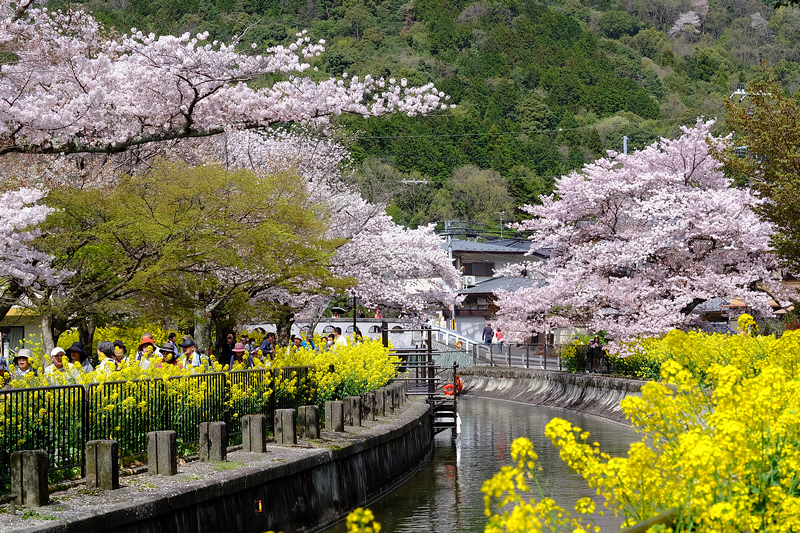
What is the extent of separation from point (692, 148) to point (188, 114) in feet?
67.2

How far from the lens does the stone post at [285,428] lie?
43.7 ft

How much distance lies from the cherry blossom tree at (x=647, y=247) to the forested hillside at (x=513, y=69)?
16.0m

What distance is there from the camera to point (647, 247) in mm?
29344

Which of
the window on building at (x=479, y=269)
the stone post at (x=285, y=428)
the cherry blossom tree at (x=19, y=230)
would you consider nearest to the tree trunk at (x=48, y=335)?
the cherry blossom tree at (x=19, y=230)

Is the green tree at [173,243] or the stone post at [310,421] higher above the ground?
the green tree at [173,243]

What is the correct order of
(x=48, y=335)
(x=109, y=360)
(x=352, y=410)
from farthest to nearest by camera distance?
(x=48, y=335)
(x=352, y=410)
(x=109, y=360)

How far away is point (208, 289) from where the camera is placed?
20.3 meters

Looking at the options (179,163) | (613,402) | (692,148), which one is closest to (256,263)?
(179,163)

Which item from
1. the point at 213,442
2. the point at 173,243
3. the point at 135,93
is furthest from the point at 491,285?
the point at 213,442

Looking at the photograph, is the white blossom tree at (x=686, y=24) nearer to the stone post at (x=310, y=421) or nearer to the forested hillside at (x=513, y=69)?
the forested hillside at (x=513, y=69)

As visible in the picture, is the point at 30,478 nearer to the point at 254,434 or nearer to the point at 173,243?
the point at 254,434

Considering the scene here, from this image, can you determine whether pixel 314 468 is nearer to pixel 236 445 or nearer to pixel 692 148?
pixel 236 445

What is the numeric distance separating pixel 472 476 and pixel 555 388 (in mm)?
17096

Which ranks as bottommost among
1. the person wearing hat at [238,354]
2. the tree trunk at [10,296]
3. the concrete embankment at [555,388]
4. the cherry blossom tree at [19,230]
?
the concrete embankment at [555,388]
